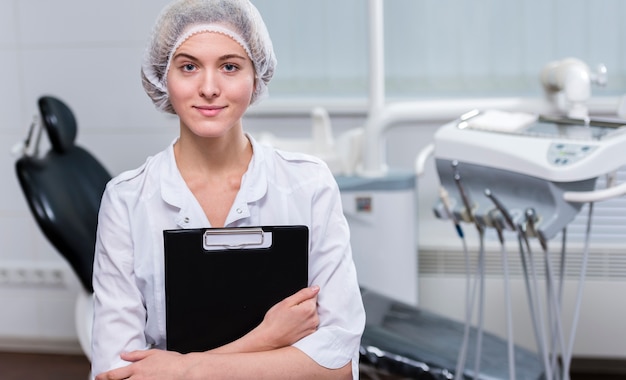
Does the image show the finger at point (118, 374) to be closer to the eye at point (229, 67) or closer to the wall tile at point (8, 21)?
the eye at point (229, 67)

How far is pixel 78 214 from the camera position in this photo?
274 cm

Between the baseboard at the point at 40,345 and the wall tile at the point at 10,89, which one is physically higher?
the wall tile at the point at 10,89

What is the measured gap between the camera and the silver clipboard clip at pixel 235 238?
4.14 feet

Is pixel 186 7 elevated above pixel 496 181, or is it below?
above

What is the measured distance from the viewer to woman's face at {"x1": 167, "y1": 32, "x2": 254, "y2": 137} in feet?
4.19

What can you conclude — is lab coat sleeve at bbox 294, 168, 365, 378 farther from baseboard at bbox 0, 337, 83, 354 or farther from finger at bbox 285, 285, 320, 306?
baseboard at bbox 0, 337, 83, 354

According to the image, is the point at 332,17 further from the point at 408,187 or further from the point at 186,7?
the point at 186,7

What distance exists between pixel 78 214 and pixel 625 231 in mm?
1745

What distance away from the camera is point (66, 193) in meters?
2.78

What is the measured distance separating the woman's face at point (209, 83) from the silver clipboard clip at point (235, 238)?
134 mm

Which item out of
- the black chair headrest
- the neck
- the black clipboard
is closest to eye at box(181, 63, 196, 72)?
the neck

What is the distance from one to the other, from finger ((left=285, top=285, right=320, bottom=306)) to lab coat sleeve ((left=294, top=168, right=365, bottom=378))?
40 millimetres

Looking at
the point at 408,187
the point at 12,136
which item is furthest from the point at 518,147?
the point at 12,136

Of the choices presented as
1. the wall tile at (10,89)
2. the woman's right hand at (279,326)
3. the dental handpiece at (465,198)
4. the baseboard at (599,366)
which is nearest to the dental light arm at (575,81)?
the dental handpiece at (465,198)
